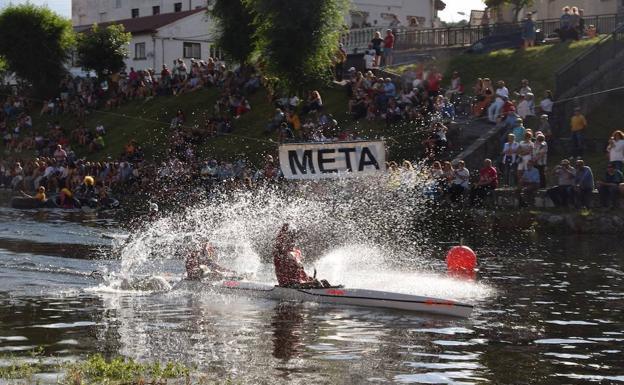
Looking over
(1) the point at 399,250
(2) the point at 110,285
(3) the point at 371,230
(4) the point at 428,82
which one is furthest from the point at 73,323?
(4) the point at 428,82

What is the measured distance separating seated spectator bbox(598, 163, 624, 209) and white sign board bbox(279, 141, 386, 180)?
6.53m

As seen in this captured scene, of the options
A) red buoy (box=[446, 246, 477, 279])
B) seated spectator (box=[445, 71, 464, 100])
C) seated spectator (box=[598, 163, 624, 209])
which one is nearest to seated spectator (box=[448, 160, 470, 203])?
seated spectator (box=[598, 163, 624, 209])

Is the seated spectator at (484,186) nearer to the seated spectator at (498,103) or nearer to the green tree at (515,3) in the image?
the seated spectator at (498,103)

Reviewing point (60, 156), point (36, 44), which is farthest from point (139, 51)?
point (60, 156)

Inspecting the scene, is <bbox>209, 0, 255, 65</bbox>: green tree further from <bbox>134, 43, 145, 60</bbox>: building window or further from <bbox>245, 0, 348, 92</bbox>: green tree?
<bbox>134, 43, 145, 60</bbox>: building window

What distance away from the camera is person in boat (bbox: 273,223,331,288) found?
20688 mm

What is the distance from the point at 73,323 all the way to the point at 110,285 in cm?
487

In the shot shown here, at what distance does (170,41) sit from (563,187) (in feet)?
157

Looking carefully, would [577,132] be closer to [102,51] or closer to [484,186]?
[484,186]

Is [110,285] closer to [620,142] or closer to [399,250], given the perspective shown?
[399,250]

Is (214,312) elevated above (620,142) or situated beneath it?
situated beneath

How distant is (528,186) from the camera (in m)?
31.1

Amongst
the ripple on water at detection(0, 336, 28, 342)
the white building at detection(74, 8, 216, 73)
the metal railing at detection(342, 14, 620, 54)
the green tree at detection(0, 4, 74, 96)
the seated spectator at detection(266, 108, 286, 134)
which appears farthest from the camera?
the white building at detection(74, 8, 216, 73)

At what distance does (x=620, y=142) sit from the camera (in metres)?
29.6
